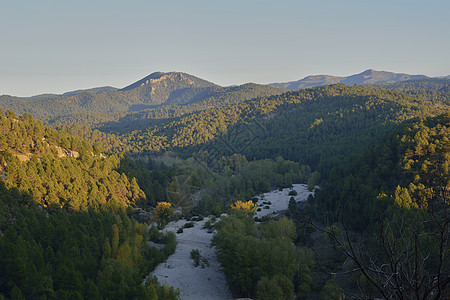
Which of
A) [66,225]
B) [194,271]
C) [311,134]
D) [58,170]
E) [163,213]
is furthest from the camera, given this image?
[311,134]

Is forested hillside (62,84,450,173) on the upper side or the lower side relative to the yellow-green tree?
upper

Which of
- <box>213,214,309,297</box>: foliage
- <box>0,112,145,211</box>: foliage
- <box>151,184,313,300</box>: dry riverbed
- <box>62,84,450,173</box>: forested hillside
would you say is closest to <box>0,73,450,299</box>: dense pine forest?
<box>213,214,309,297</box>: foliage

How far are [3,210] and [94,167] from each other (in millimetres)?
34229

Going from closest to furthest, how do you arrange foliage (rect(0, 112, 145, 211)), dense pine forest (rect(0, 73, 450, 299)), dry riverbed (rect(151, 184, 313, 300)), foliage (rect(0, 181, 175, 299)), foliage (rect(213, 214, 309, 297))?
dense pine forest (rect(0, 73, 450, 299))
foliage (rect(0, 181, 175, 299))
foliage (rect(213, 214, 309, 297))
dry riverbed (rect(151, 184, 313, 300))
foliage (rect(0, 112, 145, 211))

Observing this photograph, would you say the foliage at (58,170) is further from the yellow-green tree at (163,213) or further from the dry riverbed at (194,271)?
the dry riverbed at (194,271)

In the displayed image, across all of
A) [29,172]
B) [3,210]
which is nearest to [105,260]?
[3,210]

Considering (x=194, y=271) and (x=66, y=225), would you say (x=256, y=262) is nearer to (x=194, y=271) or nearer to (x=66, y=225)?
(x=194, y=271)

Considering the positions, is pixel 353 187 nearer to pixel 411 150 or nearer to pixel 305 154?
pixel 411 150

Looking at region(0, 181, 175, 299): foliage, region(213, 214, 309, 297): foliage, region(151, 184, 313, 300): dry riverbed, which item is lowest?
region(151, 184, 313, 300): dry riverbed

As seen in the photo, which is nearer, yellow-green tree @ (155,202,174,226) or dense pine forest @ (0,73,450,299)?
dense pine forest @ (0,73,450,299)

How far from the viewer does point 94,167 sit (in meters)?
76.5

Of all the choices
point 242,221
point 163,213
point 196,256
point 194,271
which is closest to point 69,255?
point 194,271

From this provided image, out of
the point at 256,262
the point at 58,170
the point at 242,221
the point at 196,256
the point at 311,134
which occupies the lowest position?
the point at 196,256

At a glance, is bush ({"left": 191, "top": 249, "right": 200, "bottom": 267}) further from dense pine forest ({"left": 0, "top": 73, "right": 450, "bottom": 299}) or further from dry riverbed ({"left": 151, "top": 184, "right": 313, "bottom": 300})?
dense pine forest ({"left": 0, "top": 73, "right": 450, "bottom": 299})
